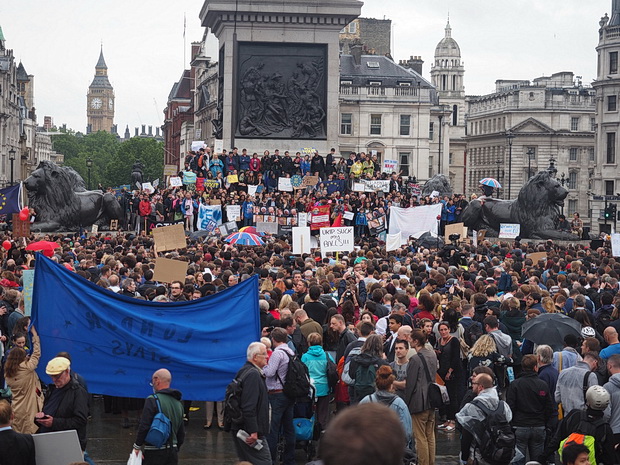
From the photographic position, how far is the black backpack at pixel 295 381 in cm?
1073

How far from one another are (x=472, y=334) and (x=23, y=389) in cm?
566

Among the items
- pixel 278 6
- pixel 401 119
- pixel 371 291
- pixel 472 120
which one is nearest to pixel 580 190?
pixel 472 120

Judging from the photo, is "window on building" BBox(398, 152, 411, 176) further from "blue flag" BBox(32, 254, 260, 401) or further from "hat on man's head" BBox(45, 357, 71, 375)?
"hat on man's head" BBox(45, 357, 71, 375)

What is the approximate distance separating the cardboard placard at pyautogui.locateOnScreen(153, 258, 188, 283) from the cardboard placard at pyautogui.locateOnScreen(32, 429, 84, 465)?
784 cm

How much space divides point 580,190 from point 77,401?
116 metres

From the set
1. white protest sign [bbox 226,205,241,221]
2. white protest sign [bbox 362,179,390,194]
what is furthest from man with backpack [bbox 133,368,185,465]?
white protest sign [bbox 362,179,390,194]

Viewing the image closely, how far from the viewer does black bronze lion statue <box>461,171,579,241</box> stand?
36.7 metres

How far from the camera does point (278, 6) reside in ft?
131

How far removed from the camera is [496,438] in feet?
31.3

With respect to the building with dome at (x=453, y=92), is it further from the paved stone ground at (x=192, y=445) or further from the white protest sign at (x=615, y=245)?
the paved stone ground at (x=192, y=445)

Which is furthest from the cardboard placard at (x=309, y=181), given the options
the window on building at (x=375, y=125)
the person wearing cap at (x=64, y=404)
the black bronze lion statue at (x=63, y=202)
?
the window on building at (x=375, y=125)

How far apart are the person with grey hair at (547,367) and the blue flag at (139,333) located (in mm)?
3108

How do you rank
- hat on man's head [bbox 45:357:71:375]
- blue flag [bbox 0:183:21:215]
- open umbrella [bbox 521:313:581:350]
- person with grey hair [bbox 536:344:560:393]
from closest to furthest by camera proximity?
hat on man's head [bbox 45:357:71:375]
person with grey hair [bbox 536:344:560:393]
open umbrella [bbox 521:313:581:350]
blue flag [bbox 0:183:21:215]

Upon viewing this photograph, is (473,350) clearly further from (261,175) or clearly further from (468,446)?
(261,175)
